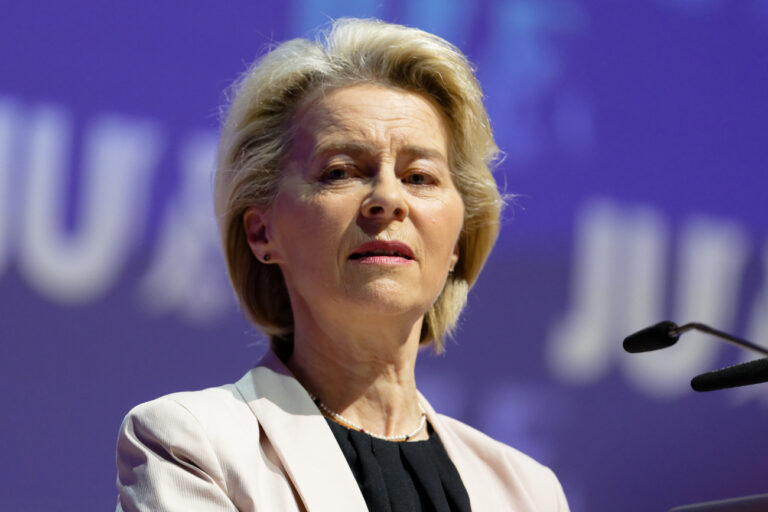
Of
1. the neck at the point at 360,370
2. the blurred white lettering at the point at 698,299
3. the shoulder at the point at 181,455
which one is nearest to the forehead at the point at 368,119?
the neck at the point at 360,370

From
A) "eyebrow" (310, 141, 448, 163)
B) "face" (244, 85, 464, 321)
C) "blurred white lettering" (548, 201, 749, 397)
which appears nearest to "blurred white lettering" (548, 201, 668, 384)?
"blurred white lettering" (548, 201, 749, 397)

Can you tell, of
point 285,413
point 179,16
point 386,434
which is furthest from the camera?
point 179,16

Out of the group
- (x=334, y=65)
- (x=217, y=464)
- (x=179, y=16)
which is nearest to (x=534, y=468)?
(x=217, y=464)

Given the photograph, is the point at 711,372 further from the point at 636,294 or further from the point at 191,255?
the point at 636,294

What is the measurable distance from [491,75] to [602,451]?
41.9 inches

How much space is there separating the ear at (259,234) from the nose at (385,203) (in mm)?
234

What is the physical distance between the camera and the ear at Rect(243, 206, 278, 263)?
191 centimetres

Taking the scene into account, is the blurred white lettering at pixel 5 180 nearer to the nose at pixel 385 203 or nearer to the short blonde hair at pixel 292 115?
the short blonde hair at pixel 292 115

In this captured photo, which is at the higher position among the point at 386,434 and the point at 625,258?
the point at 625,258

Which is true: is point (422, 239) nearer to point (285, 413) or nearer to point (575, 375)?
point (285, 413)

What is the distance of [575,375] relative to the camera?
107 inches

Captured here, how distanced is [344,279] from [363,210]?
0.13 meters

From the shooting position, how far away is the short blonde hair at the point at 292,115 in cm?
192

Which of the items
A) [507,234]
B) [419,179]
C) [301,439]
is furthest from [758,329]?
[301,439]
